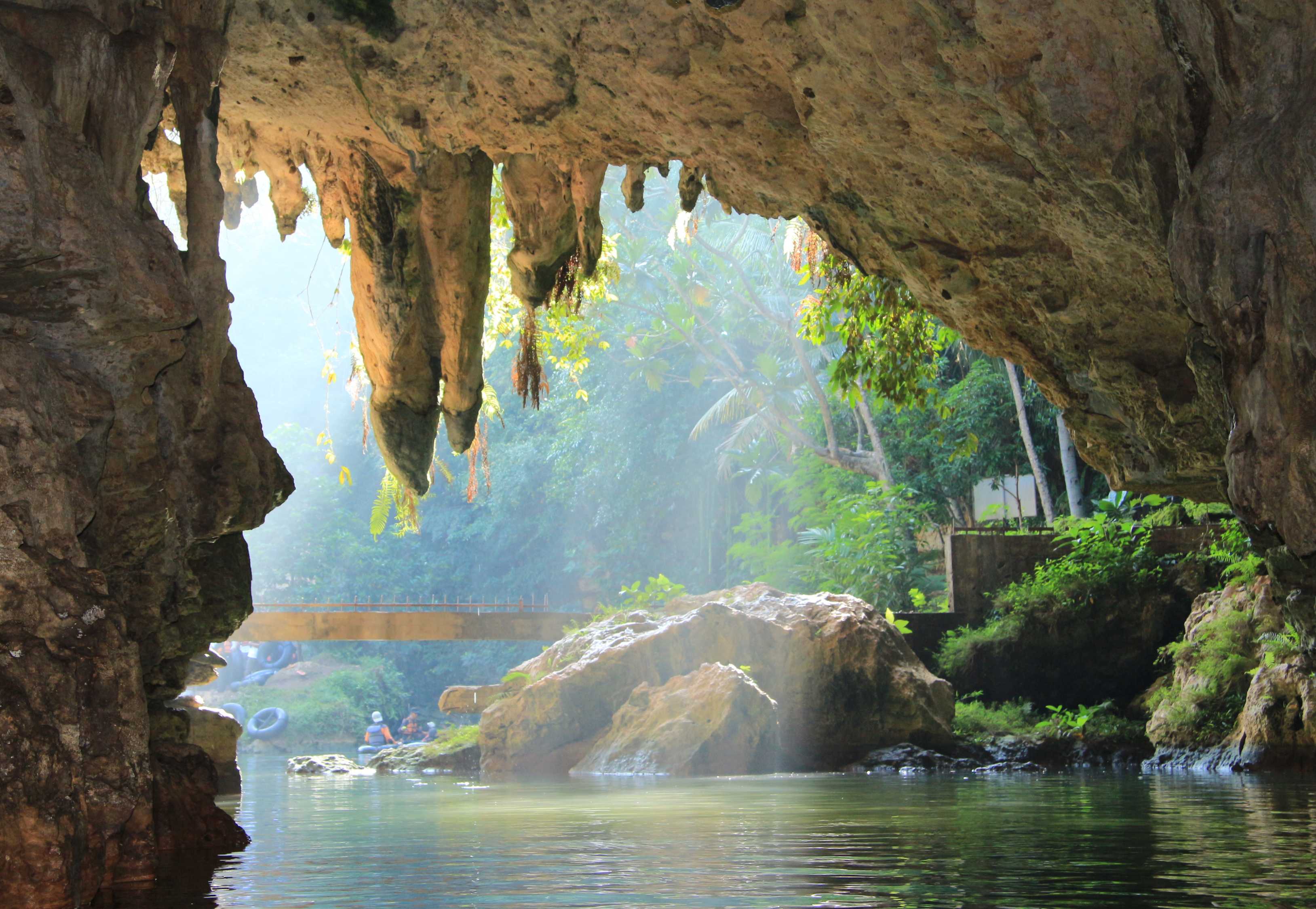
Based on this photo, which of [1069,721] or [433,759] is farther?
[433,759]

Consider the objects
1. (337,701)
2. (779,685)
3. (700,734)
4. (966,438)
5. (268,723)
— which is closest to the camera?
(700,734)

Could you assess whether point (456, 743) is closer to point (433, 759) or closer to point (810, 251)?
point (433, 759)

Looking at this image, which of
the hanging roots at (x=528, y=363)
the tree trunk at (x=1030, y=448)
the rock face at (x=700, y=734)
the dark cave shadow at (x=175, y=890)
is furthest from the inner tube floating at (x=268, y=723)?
the dark cave shadow at (x=175, y=890)

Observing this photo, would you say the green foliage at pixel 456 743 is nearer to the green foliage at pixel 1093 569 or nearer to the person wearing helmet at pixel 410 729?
the green foliage at pixel 1093 569

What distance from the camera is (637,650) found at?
1345 centimetres

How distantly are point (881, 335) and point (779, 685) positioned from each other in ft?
16.2

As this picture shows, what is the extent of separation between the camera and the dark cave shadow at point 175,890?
12.4 ft

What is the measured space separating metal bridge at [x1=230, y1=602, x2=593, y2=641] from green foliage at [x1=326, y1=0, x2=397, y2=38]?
1183 centimetres

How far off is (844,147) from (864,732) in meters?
7.97

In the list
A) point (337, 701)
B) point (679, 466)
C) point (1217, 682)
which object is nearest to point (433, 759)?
point (1217, 682)

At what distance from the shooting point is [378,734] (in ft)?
99.3

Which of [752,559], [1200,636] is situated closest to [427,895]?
[1200,636]

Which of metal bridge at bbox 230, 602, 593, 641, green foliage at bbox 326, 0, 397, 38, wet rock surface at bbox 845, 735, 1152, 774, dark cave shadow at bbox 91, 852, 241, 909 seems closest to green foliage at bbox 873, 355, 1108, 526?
metal bridge at bbox 230, 602, 593, 641

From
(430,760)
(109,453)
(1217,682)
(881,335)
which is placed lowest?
(430,760)
